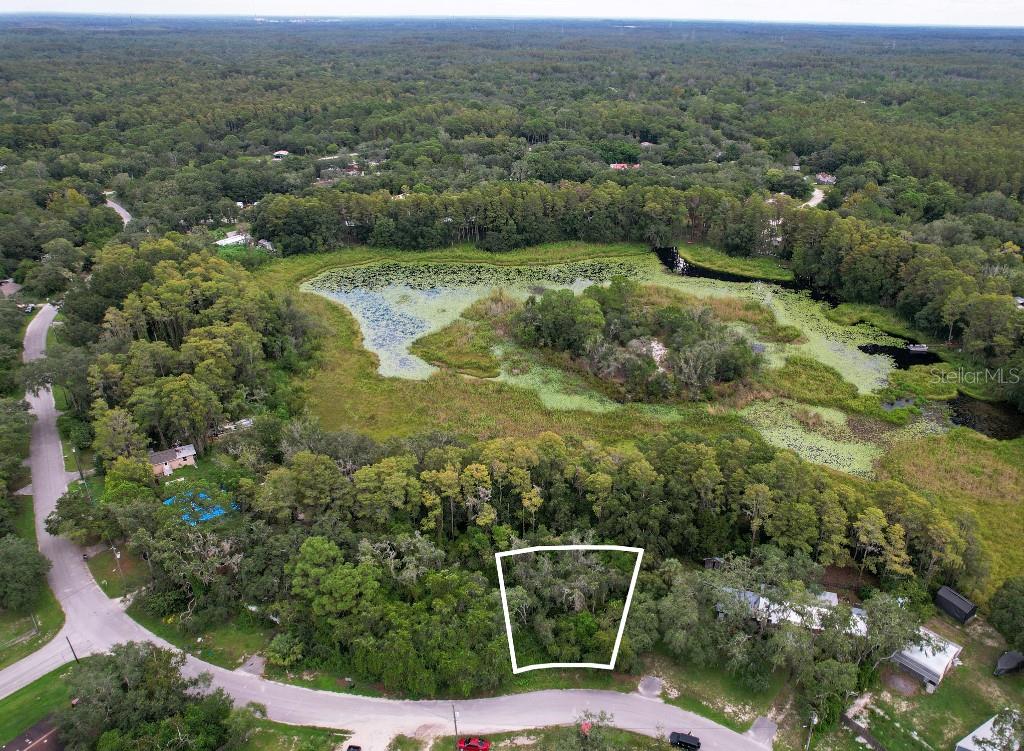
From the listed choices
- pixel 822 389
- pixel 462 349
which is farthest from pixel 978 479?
pixel 462 349

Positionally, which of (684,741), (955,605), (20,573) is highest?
(20,573)

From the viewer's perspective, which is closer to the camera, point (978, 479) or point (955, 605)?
point (955, 605)

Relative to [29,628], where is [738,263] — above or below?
above

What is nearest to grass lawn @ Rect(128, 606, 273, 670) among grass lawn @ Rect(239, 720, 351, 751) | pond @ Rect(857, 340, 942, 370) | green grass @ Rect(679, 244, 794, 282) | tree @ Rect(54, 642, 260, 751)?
tree @ Rect(54, 642, 260, 751)

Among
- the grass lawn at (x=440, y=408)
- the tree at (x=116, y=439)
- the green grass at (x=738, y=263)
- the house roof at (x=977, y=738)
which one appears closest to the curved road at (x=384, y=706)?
the house roof at (x=977, y=738)

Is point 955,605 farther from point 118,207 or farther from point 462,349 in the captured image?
point 118,207

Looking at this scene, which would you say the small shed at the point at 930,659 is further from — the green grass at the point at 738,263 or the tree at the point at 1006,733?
the green grass at the point at 738,263

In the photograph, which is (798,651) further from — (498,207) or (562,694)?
(498,207)

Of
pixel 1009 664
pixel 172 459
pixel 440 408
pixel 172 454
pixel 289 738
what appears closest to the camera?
pixel 289 738
